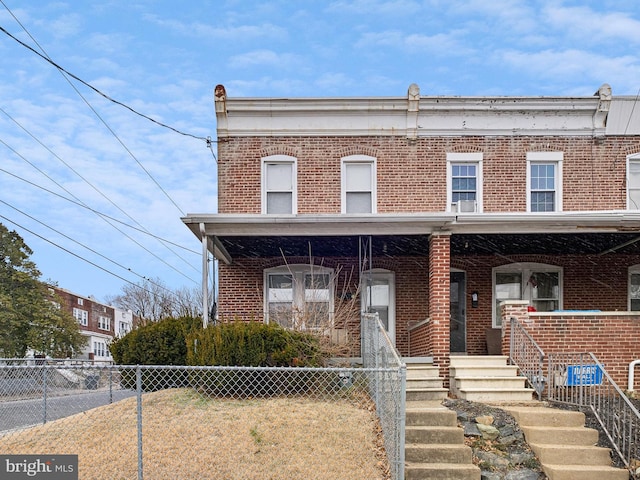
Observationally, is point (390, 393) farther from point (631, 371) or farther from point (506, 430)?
point (631, 371)

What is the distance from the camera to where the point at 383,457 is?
7.46 metres

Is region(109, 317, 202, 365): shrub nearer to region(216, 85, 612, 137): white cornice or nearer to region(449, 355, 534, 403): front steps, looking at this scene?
region(449, 355, 534, 403): front steps

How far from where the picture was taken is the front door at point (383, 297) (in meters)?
14.7

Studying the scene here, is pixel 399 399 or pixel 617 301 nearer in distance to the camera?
pixel 399 399

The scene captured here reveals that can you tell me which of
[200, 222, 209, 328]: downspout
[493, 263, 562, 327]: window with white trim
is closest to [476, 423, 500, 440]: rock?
[200, 222, 209, 328]: downspout

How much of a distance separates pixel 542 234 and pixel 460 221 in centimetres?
219

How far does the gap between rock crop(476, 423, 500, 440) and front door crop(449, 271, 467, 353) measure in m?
6.17

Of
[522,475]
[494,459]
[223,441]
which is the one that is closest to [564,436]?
[522,475]

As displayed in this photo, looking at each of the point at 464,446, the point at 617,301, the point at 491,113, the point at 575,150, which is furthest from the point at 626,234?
the point at 464,446

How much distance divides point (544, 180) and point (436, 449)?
391 inches

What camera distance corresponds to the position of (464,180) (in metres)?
15.6

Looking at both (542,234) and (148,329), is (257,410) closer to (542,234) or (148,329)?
(148,329)

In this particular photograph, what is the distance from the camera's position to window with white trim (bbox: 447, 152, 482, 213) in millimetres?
15484

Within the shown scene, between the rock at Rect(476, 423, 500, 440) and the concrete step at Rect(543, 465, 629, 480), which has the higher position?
the rock at Rect(476, 423, 500, 440)
